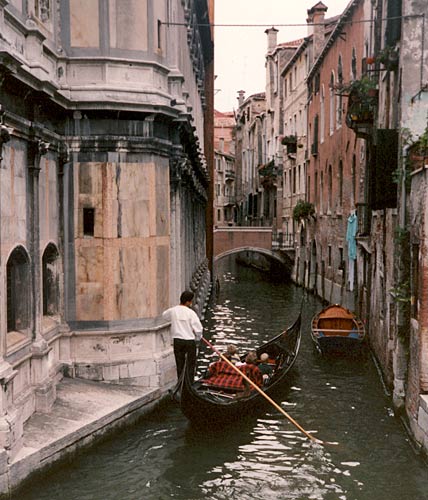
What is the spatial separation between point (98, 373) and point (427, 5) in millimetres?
7482

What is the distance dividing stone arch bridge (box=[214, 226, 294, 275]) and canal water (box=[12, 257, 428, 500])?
66.6 ft

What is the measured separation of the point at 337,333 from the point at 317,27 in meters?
17.5

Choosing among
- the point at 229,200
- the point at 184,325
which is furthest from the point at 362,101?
the point at 229,200

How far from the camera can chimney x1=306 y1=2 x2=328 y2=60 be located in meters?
28.6

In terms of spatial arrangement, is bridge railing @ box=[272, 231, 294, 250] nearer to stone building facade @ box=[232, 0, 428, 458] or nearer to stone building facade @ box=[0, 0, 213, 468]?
stone building facade @ box=[232, 0, 428, 458]

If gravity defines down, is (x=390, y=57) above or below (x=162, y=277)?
above

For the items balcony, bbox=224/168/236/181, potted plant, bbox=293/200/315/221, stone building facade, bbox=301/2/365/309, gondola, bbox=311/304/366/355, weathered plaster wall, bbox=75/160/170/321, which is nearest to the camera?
weathered plaster wall, bbox=75/160/170/321

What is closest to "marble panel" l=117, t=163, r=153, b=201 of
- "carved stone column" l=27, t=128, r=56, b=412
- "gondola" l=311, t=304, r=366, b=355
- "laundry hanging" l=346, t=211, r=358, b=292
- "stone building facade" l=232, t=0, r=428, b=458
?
"carved stone column" l=27, t=128, r=56, b=412

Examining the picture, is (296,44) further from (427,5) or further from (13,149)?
(13,149)

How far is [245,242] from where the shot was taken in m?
33.0

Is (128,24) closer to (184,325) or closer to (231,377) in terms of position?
(184,325)

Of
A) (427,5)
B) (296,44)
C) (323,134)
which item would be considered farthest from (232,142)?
(427,5)

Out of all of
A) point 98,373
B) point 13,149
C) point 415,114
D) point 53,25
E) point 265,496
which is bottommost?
point 265,496

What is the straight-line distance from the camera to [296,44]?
38844mm
